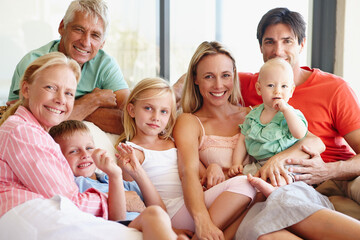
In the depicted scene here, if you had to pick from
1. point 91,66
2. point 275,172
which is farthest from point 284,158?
point 91,66

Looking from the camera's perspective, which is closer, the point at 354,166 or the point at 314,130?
the point at 354,166

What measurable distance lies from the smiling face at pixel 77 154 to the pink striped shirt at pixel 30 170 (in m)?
0.34

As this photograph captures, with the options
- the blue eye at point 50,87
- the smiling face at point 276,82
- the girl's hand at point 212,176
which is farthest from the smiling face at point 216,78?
the blue eye at point 50,87

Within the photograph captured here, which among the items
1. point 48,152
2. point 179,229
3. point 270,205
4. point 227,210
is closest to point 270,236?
point 270,205

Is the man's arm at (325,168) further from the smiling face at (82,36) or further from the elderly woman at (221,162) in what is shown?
the smiling face at (82,36)

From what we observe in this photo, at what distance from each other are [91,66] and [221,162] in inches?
38.1

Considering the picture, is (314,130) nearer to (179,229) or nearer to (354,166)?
(354,166)

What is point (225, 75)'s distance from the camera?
204 cm

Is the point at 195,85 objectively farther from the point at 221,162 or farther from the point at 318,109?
the point at 318,109

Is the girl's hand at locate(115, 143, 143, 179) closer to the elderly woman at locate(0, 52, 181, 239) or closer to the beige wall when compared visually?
the elderly woman at locate(0, 52, 181, 239)

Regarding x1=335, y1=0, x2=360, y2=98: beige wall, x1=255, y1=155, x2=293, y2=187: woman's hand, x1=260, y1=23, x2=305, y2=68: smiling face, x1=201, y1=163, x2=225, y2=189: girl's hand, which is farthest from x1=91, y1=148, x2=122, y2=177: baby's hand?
x1=335, y1=0, x2=360, y2=98: beige wall

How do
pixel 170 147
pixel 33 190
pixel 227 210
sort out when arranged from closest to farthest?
pixel 33 190 < pixel 227 210 < pixel 170 147

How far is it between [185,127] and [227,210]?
509 mm

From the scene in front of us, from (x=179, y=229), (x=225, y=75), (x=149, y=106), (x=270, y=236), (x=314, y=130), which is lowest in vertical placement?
(x=179, y=229)
